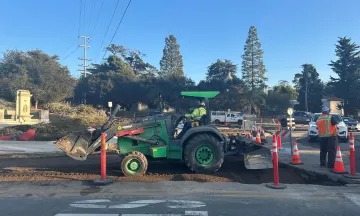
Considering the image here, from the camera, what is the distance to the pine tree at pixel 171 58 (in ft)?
224

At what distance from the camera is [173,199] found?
6016mm

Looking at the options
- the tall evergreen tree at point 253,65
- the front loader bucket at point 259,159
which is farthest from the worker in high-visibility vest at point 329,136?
the tall evergreen tree at point 253,65

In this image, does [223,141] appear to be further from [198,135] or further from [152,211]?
[152,211]

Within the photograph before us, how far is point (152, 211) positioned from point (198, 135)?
3407 mm

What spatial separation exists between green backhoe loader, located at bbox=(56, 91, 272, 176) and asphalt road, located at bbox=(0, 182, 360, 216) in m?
1.11

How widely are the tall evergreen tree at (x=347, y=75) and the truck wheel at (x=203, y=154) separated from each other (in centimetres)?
4811

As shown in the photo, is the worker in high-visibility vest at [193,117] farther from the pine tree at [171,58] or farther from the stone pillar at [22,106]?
the pine tree at [171,58]

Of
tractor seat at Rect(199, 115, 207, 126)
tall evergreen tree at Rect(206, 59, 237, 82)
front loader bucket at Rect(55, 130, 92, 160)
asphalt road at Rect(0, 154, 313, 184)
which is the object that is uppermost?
tall evergreen tree at Rect(206, 59, 237, 82)

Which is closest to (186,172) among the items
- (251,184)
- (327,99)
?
(251,184)

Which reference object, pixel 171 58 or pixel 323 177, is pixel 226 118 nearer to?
pixel 323 177

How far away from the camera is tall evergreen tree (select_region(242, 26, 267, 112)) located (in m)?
62.0

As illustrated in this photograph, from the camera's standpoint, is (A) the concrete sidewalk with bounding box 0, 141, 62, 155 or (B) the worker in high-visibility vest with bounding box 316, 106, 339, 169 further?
(A) the concrete sidewalk with bounding box 0, 141, 62, 155

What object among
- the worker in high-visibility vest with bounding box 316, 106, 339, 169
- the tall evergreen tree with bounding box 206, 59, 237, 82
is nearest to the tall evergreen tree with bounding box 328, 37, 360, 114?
the tall evergreen tree with bounding box 206, 59, 237, 82

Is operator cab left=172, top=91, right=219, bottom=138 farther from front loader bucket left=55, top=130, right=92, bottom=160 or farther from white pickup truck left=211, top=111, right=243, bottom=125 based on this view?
white pickup truck left=211, top=111, right=243, bottom=125
